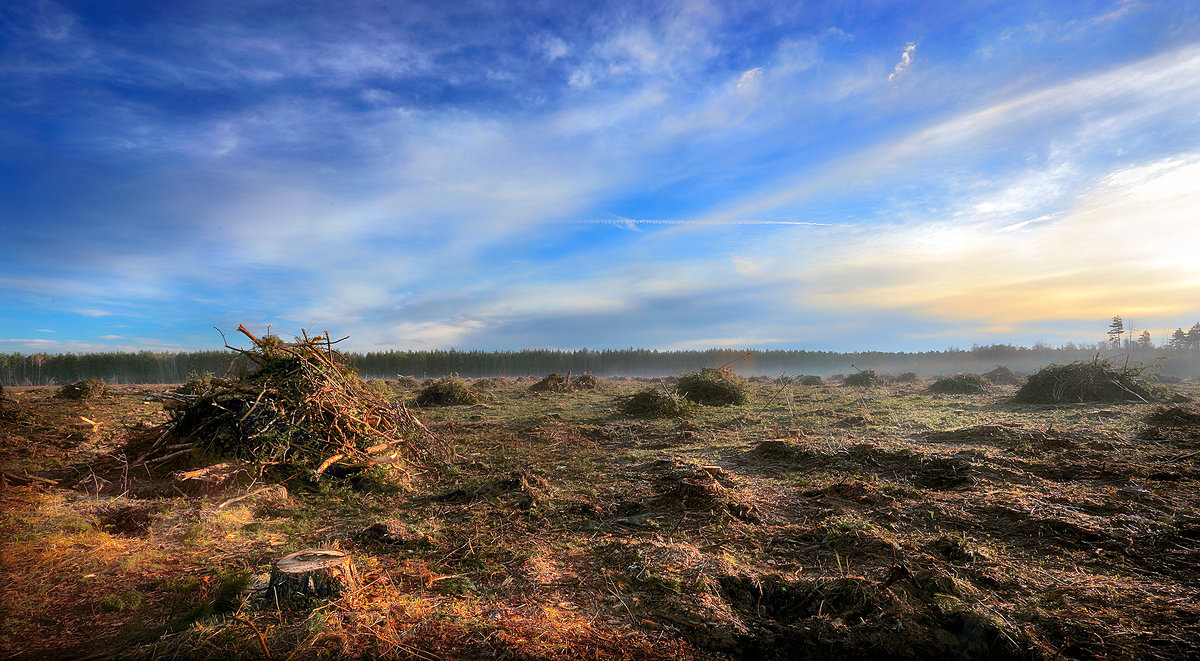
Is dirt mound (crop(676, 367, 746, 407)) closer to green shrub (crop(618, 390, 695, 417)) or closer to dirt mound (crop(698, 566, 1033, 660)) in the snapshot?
green shrub (crop(618, 390, 695, 417))

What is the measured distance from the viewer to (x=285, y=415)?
6.85 metres

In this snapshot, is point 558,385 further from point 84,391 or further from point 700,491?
point 700,491

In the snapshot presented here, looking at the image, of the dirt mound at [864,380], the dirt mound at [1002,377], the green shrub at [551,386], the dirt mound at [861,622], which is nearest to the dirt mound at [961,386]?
the dirt mound at [864,380]

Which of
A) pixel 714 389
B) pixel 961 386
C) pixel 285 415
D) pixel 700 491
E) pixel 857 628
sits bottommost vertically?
pixel 961 386

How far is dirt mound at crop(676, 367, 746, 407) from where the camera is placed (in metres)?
17.3

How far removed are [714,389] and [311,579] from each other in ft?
49.8

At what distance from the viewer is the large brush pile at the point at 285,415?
6721 millimetres

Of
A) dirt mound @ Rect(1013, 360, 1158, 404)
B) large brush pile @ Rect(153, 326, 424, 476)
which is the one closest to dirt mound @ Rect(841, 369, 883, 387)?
dirt mound @ Rect(1013, 360, 1158, 404)

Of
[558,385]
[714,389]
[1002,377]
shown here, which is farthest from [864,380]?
[558,385]

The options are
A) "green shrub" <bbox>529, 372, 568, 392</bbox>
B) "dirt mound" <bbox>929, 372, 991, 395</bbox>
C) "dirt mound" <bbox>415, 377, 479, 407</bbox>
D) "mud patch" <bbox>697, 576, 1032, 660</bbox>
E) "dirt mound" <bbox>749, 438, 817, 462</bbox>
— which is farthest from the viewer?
"green shrub" <bbox>529, 372, 568, 392</bbox>

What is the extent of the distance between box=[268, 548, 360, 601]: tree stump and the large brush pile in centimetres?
293

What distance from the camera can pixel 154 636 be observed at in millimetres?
3217

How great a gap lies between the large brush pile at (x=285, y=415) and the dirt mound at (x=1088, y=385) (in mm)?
18755

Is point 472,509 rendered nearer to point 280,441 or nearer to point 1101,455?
point 280,441
